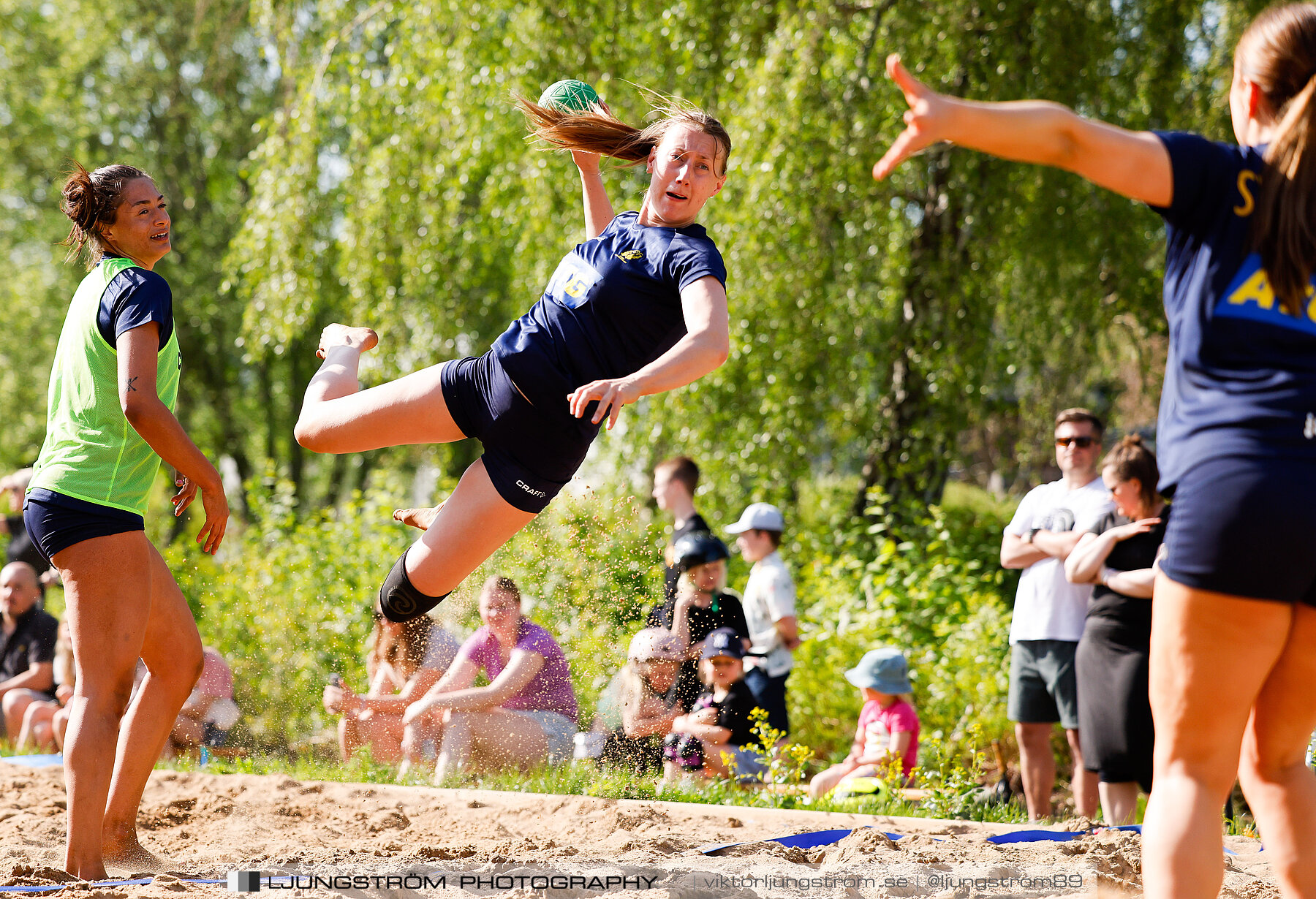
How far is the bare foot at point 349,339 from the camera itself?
379cm

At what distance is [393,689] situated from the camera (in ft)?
20.1

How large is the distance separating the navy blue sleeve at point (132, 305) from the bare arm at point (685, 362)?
1435 mm

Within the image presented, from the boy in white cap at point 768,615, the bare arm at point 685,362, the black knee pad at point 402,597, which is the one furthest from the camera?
the boy in white cap at point 768,615

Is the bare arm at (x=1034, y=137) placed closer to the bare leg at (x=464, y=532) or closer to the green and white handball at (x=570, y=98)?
the bare leg at (x=464, y=532)

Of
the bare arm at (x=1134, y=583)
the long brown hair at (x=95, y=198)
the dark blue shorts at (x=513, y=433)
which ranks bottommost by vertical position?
the bare arm at (x=1134, y=583)

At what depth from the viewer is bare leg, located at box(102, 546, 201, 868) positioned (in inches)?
141

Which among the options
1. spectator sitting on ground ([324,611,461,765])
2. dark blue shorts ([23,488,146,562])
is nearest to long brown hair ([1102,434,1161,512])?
spectator sitting on ground ([324,611,461,765])

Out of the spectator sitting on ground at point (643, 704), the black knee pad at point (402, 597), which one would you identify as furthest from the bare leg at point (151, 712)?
the spectator sitting on ground at point (643, 704)

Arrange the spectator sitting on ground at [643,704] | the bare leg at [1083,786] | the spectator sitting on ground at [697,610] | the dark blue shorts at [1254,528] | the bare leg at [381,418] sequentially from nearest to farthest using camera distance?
1. the dark blue shorts at [1254,528]
2. the bare leg at [381,418]
3. the bare leg at [1083,786]
4. the spectator sitting on ground at [643,704]
5. the spectator sitting on ground at [697,610]

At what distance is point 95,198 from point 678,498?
11.6 ft

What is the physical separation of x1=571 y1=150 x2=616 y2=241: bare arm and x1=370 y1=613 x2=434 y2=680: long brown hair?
295cm

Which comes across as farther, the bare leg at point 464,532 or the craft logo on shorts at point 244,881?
the bare leg at point 464,532

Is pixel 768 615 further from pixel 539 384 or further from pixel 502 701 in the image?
pixel 539 384

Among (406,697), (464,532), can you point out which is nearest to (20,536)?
(406,697)
